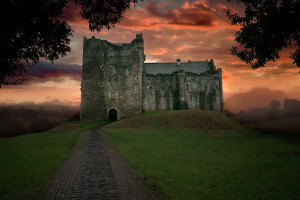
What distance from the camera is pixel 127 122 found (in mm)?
34938

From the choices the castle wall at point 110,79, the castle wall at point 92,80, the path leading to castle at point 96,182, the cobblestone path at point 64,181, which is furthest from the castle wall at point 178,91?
the cobblestone path at point 64,181

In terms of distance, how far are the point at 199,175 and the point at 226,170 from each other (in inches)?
67.4

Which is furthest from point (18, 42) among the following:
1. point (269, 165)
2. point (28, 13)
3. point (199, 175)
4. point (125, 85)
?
point (125, 85)

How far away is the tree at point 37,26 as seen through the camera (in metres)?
6.48

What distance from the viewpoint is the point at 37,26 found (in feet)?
24.7

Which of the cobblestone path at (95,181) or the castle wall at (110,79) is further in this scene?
the castle wall at (110,79)

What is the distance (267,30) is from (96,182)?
531 inches

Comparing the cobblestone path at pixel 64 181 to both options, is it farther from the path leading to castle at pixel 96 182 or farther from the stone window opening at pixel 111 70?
the stone window opening at pixel 111 70

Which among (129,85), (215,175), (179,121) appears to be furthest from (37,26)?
(129,85)

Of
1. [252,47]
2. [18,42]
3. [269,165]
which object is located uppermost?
[252,47]

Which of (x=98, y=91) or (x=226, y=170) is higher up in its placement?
(x=98, y=91)

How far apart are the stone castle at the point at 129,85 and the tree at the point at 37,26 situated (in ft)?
117

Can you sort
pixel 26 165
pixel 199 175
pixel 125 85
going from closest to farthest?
1. pixel 199 175
2. pixel 26 165
3. pixel 125 85

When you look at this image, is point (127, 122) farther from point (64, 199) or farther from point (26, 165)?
point (64, 199)
